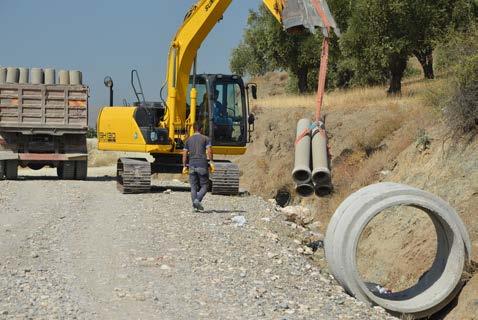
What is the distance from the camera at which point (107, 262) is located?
10844mm

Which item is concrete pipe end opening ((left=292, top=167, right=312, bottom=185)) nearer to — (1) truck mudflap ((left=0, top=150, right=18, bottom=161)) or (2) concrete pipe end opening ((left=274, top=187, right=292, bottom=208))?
(2) concrete pipe end opening ((left=274, top=187, right=292, bottom=208))

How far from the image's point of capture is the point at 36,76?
2712cm

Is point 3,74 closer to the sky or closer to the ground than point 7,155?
closer to the sky

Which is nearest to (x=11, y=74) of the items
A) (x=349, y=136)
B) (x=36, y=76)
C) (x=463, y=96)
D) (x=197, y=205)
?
(x=36, y=76)

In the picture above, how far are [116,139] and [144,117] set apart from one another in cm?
136

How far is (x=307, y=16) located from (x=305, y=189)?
125 inches

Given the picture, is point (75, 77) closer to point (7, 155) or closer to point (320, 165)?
point (7, 155)

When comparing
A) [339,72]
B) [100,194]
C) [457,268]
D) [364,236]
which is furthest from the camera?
[339,72]

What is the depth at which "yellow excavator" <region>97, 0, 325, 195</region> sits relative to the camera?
811 inches

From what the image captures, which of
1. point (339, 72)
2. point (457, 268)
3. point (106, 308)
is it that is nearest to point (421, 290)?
point (457, 268)

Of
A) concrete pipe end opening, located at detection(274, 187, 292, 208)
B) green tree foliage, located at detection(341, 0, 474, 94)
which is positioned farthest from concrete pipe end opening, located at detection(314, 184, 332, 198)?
green tree foliage, located at detection(341, 0, 474, 94)

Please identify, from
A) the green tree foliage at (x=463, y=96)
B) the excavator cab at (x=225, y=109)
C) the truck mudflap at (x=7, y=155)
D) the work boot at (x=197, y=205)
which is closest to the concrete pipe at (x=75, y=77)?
the truck mudflap at (x=7, y=155)

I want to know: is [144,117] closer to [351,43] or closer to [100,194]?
[100,194]

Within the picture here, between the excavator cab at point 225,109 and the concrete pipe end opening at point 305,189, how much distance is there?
27.2 ft
